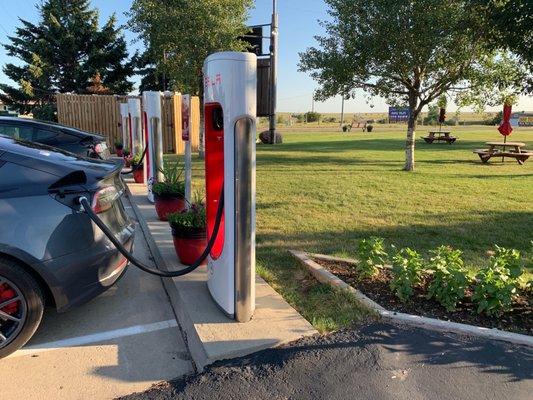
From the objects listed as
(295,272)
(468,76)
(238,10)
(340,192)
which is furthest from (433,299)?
(238,10)

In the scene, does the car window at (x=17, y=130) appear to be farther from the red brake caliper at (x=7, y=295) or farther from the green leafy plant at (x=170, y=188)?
the red brake caliper at (x=7, y=295)

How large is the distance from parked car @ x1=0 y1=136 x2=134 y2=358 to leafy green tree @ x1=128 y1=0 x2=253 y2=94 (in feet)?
40.0

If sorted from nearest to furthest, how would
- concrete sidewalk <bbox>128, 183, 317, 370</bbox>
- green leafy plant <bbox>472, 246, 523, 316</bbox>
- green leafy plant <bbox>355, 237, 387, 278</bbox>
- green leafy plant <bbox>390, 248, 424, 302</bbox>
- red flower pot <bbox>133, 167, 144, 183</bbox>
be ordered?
concrete sidewalk <bbox>128, 183, 317, 370</bbox> → green leafy plant <bbox>472, 246, 523, 316</bbox> → green leafy plant <bbox>390, 248, 424, 302</bbox> → green leafy plant <bbox>355, 237, 387, 278</bbox> → red flower pot <bbox>133, 167, 144, 183</bbox>

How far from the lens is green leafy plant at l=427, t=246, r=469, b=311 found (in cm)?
367

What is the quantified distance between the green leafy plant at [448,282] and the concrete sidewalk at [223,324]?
1.12 m

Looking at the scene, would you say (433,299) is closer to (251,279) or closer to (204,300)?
(251,279)

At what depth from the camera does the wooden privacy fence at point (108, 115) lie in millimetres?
18875

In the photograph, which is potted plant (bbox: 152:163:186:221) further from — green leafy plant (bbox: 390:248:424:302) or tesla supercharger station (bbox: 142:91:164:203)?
green leafy plant (bbox: 390:248:424:302)

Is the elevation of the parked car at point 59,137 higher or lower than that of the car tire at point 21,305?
higher

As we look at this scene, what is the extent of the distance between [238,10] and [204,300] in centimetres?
1394

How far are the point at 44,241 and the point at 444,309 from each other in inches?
123

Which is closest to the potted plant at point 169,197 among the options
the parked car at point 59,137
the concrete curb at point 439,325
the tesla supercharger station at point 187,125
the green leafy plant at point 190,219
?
the tesla supercharger station at point 187,125

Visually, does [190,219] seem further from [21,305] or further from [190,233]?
[21,305]

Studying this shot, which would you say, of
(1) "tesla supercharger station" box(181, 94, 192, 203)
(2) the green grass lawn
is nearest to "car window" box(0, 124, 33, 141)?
(2) the green grass lawn
